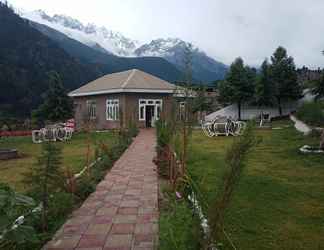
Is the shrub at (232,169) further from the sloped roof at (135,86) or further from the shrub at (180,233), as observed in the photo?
the sloped roof at (135,86)

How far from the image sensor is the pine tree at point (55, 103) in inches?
828

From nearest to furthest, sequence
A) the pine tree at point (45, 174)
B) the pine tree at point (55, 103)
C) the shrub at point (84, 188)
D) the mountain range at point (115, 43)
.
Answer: the pine tree at point (45, 174) < the shrub at point (84, 188) < the pine tree at point (55, 103) < the mountain range at point (115, 43)

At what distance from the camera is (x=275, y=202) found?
4895 mm

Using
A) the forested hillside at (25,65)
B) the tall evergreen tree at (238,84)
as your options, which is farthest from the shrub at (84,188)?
the forested hillside at (25,65)

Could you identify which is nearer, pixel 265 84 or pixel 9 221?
pixel 9 221

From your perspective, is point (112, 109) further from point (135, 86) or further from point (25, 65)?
point (25, 65)

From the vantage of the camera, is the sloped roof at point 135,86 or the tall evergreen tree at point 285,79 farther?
the tall evergreen tree at point 285,79

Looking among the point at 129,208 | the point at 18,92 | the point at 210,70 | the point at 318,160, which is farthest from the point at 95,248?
the point at 210,70

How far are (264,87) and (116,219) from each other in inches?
1102

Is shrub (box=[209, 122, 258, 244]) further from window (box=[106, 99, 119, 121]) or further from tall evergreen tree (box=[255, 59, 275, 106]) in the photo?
tall evergreen tree (box=[255, 59, 275, 106])

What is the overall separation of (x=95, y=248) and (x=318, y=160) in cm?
664

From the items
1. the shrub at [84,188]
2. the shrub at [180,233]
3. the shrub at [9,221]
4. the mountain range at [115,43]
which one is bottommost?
the shrub at [84,188]

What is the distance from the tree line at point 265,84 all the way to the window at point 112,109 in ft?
41.0

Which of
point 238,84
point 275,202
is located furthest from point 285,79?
point 275,202
